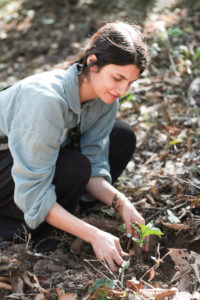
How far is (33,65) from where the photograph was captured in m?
4.91

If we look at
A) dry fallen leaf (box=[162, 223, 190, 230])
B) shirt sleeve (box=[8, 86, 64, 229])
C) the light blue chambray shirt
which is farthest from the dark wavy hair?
dry fallen leaf (box=[162, 223, 190, 230])

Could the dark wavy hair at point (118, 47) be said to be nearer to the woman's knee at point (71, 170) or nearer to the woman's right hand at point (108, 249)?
the woman's knee at point (71, 170)

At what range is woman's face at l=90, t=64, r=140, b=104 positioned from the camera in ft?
6.25

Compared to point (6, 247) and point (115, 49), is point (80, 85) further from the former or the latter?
point (6, 247)

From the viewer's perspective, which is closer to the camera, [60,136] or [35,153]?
[35,153]

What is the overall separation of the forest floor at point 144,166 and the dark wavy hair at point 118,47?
77 centimetres

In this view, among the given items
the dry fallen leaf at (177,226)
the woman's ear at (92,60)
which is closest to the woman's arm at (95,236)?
the dry fallen leaf at (177,226)

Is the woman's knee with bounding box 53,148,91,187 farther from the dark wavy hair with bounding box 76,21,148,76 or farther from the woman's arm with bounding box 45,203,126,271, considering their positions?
the dark wavy hair with bounding box 76,21,148,76

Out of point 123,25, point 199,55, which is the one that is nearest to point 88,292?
point 123,25

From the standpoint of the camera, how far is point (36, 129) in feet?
5.93

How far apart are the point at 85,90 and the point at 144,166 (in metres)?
0.91

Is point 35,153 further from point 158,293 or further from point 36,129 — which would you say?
point 158,293

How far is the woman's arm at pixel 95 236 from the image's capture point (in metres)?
1.75

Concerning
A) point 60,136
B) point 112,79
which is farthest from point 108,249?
point 112,79
